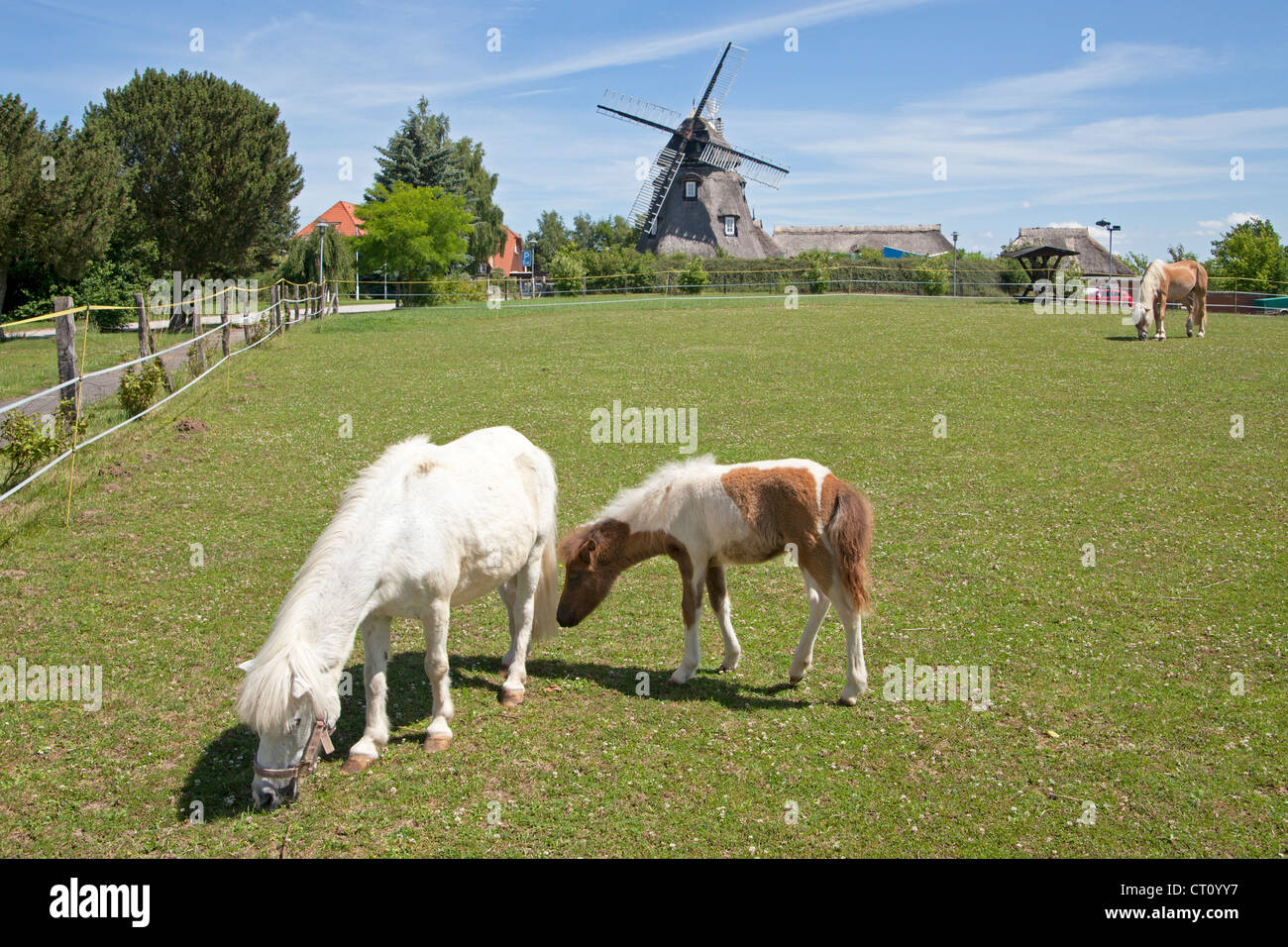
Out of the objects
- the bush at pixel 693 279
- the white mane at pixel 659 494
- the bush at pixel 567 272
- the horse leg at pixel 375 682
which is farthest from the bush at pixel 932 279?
the horse leg at pixel 375 682

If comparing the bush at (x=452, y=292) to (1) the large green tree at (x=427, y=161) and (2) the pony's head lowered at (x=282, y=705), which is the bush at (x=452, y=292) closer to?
(1) the large green tree at (x=427, y=161)

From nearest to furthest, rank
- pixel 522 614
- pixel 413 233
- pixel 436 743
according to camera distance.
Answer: pixel 436 743
pixel 522 614
pixel 413 233

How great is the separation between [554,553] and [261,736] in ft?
11.4

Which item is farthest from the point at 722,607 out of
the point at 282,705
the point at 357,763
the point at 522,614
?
the point at 282,705

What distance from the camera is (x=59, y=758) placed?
6.38 m

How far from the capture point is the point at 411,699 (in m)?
7.45

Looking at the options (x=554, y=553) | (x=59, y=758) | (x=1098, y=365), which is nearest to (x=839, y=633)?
(x=554, y=553)

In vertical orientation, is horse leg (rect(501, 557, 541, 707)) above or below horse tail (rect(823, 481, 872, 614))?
below

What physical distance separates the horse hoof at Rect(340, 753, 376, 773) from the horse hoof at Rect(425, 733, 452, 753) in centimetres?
44

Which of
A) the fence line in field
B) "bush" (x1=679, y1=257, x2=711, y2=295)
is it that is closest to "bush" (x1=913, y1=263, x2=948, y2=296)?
"bush" (x1=679, y1=257, x2=711, y2=295)

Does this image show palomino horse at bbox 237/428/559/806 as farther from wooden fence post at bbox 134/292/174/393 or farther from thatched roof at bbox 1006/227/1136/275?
thatched roof at bbox 1006/227/1136/275

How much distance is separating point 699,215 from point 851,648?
2343 inches

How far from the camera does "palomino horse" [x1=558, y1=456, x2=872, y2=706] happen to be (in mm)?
7309

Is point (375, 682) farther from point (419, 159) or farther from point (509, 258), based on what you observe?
point (509, 258)
